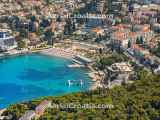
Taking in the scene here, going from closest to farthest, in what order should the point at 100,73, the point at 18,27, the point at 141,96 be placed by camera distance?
the point at 141,96 < the point at 100,73 < the point at 18,27

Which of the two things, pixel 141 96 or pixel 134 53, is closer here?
pixel 141 96

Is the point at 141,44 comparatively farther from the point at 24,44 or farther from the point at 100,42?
the point at 24,44

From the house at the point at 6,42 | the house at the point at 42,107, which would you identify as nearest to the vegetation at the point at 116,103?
the house at the point at 42,107

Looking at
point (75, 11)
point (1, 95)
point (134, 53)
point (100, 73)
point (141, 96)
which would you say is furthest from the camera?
point (75, 11)

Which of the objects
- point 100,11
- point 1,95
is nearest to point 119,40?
point 100,11

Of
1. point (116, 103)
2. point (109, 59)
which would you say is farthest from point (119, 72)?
point (116, 103)

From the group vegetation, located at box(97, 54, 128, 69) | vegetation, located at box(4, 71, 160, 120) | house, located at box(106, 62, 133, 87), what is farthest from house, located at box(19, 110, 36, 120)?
vegetation, located at box(97, 54, 128, 69)

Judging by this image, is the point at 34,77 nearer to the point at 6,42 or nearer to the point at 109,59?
the point at 109,59
